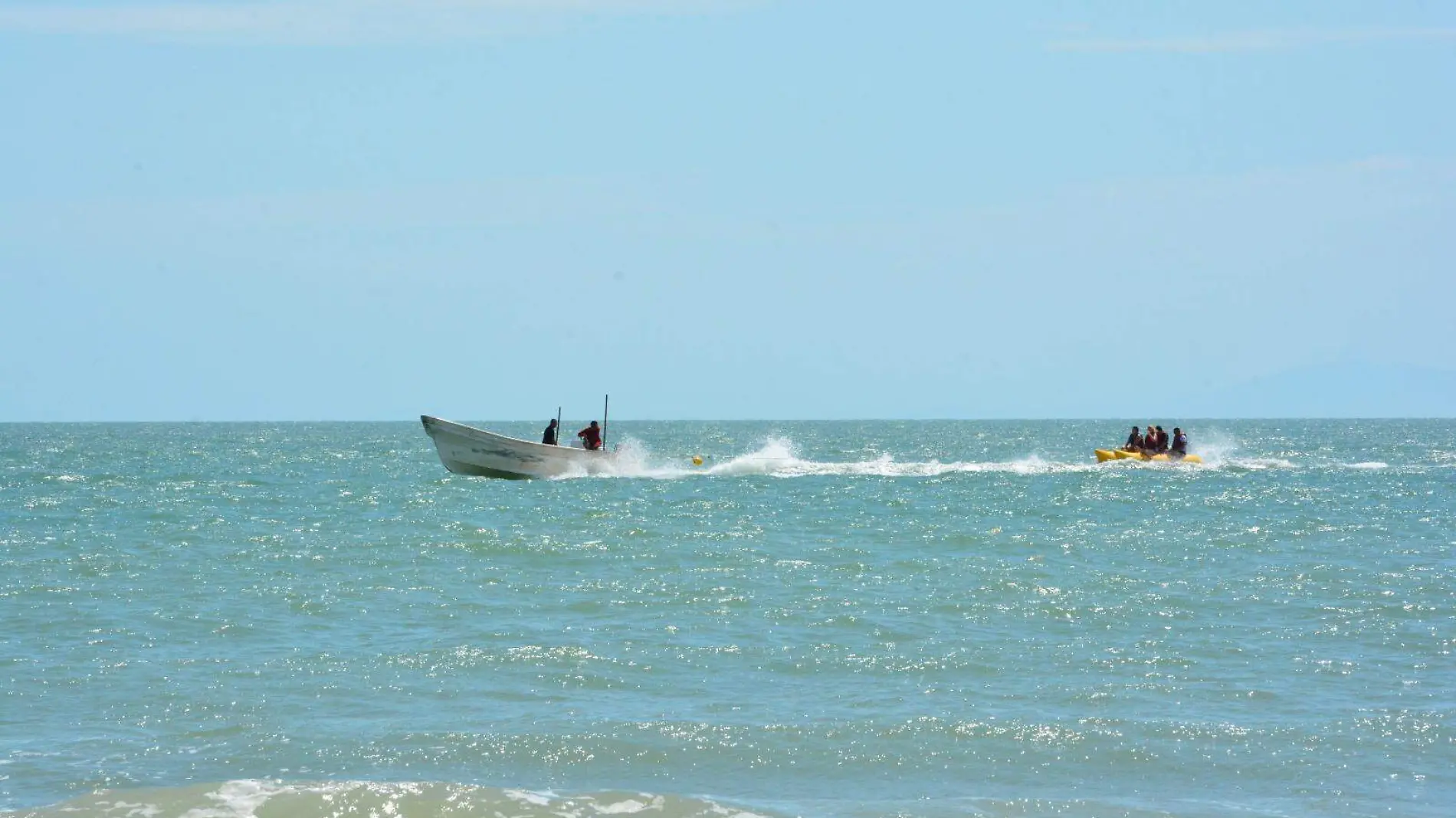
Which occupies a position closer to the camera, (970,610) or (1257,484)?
(970,610)

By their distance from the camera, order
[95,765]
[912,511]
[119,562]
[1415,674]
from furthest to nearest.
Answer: [912,511] < [119,562] < [1415,674] < [95,765]

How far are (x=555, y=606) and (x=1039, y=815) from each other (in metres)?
8.52

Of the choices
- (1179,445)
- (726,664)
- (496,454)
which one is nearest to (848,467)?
(1179,445)

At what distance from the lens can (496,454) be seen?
124 feet

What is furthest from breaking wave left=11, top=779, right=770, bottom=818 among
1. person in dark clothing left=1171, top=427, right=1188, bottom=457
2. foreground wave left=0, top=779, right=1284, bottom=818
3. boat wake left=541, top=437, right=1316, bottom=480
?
person in dark clothing left=1171, top=427, right=1188, bottom=457

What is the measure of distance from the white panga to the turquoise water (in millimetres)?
9063

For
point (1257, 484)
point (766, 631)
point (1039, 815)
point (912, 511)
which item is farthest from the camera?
point (1257, 484)

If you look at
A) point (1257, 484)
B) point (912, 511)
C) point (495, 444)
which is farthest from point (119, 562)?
point (1257, 484)

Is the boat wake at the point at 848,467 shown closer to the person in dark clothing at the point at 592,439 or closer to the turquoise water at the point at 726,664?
the person in dark clothing at the point at 592,439

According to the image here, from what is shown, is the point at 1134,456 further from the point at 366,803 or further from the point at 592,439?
the point at 366,803

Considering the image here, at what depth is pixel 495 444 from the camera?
123ft

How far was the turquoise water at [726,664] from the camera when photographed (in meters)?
10.1

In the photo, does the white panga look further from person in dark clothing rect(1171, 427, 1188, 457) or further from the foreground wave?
the foreground wave

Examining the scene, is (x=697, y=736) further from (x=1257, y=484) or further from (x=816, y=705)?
(x=1257, y=484)
